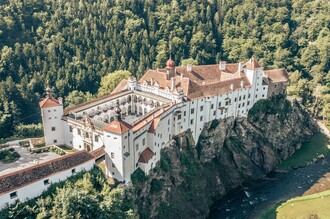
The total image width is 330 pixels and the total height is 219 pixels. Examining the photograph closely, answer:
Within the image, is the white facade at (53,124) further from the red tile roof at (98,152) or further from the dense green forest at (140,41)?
the dense green forest at (140,41)

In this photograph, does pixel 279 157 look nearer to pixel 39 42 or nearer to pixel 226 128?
pixel 226 128

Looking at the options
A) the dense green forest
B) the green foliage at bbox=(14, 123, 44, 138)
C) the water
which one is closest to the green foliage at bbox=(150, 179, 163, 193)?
the water

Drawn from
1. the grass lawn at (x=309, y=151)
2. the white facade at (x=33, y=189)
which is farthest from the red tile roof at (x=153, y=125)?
the grass lawn at (x=309, y=151)

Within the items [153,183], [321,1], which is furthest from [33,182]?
[321,1]

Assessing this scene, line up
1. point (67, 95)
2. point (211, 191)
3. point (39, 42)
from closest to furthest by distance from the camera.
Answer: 1. point (211, 191)
2. point (67, 95)
3. point (39, 42)

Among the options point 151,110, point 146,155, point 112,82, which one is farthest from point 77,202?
point 112,82

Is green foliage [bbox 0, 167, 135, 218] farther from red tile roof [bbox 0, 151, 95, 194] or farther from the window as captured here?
red tile roof [bbox 0, 151, 95, 194]

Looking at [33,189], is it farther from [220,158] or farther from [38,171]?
[220,158]
